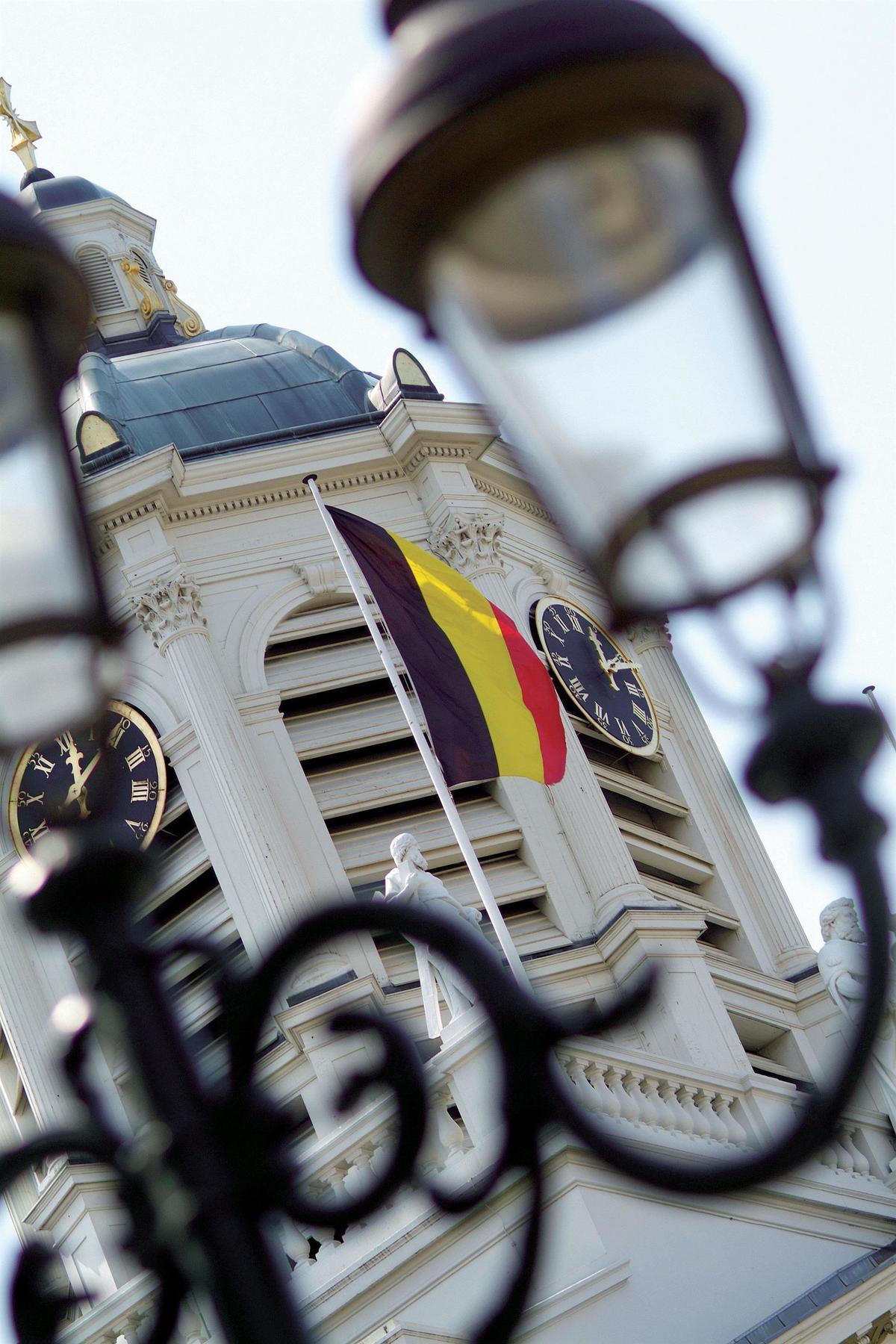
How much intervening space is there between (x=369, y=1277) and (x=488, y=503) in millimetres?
12806

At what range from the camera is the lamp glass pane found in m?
3.27

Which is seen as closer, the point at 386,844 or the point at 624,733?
the point at 386,844

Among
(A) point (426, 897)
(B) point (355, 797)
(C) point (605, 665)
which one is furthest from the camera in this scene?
(C) point (605, 665)

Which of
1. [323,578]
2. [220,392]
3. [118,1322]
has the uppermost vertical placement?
[220,392]

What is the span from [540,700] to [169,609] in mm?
6948

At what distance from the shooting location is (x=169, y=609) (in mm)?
27219

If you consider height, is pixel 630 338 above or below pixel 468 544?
below

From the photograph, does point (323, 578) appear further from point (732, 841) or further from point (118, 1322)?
point (118, 1322)

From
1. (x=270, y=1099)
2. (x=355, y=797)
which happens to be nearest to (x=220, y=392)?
(x=355, y=797)

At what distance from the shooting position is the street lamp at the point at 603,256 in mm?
3250

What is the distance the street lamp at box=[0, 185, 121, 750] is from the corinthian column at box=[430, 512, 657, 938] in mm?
21923

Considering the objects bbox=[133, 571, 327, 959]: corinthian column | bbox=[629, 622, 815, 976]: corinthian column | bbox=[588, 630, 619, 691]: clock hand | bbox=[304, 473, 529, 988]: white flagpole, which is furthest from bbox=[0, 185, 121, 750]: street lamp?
bbox=[588, 630, 619, 691]: clock hand

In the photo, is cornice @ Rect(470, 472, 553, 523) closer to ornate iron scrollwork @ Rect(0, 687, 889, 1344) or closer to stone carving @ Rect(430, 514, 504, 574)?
stone carving @ Rect(430, 514, 504, 574)

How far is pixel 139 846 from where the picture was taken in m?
3.64
